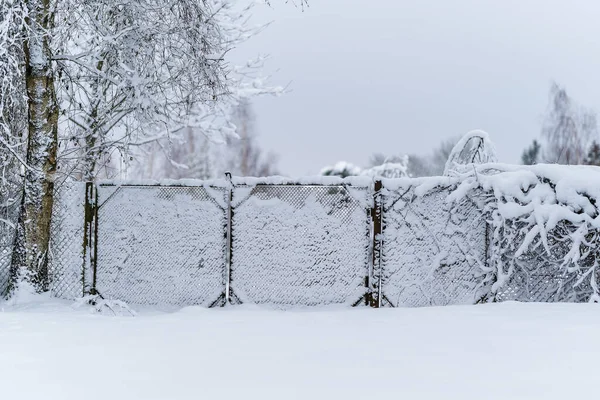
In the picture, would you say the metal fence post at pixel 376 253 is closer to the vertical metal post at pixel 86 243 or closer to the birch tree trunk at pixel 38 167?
the vertical metal post at pixel 86 243

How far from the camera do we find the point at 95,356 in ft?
10.1

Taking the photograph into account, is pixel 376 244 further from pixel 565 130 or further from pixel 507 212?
pixel 565 130

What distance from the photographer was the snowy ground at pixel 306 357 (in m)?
2.53

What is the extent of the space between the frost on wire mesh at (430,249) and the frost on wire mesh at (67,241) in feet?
12.8

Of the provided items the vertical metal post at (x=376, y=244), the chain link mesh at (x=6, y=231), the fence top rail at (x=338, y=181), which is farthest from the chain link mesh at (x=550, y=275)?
the chain link mesh at (x=6, y=231)

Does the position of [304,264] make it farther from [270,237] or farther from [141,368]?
[141,368]

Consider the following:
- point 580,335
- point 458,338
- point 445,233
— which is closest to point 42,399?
point 458,338

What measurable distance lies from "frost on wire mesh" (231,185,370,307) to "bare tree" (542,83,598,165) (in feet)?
113

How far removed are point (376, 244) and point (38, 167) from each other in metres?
4.27

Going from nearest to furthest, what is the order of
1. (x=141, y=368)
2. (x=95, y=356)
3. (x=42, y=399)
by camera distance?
(x=42, y=399) → (x=141, y=368) → (x=95, y=356)

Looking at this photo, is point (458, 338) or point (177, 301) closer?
point (458, 338)

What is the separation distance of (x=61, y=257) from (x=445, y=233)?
4.88 meters

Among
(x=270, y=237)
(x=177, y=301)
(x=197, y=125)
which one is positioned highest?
(x=197, y=125)

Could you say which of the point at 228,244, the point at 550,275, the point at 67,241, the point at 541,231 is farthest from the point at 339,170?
the point at 541,231
